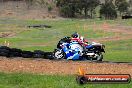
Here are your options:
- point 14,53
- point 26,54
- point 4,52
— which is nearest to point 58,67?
point 26,54

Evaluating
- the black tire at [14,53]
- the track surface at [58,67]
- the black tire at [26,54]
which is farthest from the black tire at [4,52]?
the track surface at [58,67]

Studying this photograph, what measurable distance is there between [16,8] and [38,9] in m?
8.04

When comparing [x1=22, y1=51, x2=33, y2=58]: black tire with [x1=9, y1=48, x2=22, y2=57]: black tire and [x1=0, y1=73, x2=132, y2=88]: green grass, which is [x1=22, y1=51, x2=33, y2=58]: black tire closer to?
[x1=9, y1=48, x2=22, y2=57]: black tire

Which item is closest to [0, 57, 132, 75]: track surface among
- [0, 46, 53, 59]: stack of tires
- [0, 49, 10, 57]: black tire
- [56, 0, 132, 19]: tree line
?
[0, 49, 10, 57]: black tire

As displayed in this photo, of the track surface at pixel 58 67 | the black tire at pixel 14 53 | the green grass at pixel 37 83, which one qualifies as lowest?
the track surface at pixel 58 67

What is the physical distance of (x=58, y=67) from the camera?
20.3m

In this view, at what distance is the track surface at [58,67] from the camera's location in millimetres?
19031

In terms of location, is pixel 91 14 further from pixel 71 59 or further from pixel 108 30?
pixel 71 59

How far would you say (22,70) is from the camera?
1869 centimetres

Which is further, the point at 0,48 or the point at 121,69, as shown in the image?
the point at 0,48

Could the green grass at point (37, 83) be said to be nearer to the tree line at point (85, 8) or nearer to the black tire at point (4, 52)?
the black tire at point (4, 52)

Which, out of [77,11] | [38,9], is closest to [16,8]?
[38,9]

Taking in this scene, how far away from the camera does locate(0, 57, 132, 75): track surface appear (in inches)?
749

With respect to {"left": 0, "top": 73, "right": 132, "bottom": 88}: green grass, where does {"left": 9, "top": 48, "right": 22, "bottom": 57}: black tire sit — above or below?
below
